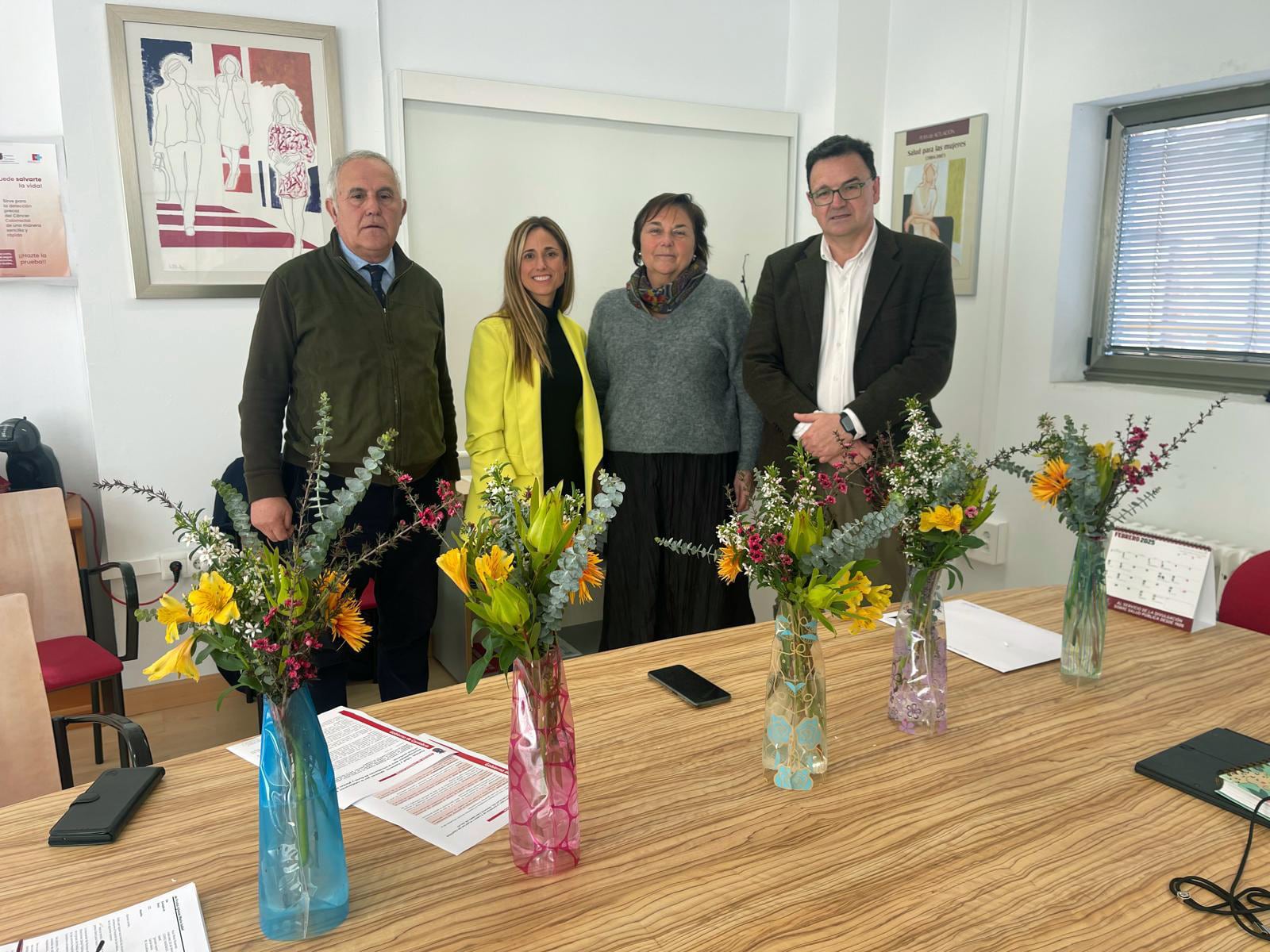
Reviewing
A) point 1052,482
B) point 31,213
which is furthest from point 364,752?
point 31,213

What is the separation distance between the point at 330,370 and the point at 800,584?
161 centimetres

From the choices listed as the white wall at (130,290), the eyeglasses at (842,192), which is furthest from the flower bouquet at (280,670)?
the white wall at (130,290)

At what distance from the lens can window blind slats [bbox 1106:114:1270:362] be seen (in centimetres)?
287

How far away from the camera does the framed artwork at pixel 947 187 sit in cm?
348

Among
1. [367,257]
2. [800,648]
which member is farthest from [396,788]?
[367,257]

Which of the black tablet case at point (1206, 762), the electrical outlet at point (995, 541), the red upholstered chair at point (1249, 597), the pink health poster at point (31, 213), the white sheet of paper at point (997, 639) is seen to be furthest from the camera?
the electrical outlet at point (995, 541)

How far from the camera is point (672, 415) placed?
114 inches

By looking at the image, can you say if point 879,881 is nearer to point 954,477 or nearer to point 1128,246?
point 954,477

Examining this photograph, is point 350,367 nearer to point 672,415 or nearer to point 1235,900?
point 672,415

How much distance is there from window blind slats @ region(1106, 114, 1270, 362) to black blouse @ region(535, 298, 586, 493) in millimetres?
1976

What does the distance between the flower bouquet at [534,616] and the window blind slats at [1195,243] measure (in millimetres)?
2759

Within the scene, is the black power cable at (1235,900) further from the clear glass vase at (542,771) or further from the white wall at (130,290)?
the white wall at (130,290)

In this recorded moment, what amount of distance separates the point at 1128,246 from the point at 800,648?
8.90 ft

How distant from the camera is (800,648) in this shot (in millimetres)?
1236
